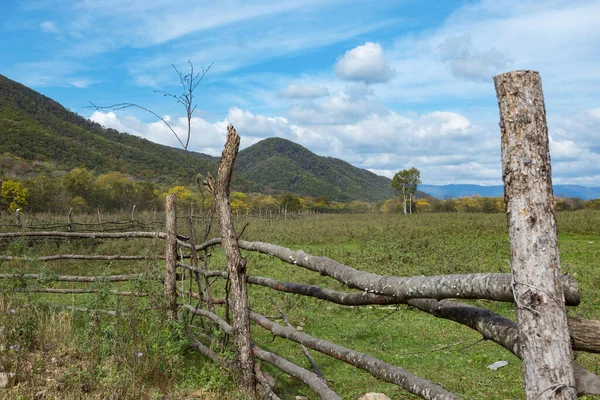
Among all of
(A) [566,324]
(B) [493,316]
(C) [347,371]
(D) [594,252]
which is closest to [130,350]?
(C) [347,371]

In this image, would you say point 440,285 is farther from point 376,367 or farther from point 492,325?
point 376,367

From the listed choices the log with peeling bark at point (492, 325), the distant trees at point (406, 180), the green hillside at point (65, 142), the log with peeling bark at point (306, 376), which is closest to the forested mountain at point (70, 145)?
the green hillside at point (65, 142)

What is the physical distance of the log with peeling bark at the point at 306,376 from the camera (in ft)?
10.0

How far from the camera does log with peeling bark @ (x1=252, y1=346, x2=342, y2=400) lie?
3.06m

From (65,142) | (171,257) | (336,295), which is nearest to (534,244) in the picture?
(336,295)

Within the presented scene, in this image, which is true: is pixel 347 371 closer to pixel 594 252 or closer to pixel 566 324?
pixel 566 324

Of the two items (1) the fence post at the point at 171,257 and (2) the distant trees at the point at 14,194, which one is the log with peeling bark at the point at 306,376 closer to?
(1) the fence post at the point at 171,257

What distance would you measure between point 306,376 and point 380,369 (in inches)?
30.1

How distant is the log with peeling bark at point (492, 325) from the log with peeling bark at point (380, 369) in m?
0.36

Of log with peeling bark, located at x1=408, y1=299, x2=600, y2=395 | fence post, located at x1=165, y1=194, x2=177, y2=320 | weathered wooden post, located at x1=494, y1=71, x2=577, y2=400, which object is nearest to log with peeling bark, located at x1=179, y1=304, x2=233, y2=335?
fence post, located at x1=165, y1=194, x2=177, y2=320

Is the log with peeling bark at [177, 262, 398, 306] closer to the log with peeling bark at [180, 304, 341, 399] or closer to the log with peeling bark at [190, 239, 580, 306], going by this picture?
the log with peeling bark at [190, 239, 580, 306]

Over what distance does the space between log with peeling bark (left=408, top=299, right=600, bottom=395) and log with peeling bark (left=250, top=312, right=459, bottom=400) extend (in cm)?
36

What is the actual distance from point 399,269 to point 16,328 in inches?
347

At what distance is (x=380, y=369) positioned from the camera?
112 inches
